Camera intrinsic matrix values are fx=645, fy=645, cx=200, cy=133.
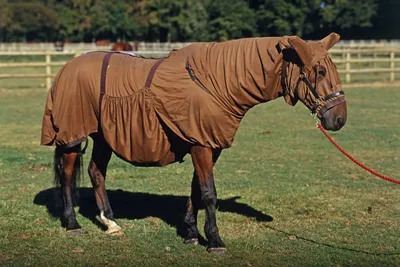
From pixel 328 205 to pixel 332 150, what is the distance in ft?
14.1

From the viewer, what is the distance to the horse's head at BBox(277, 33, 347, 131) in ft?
18.0

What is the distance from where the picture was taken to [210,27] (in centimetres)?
7400

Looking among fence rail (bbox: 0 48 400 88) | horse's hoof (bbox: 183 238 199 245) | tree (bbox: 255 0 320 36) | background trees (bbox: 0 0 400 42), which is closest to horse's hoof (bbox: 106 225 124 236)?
horse's hoof (bbox: 183 238 199 245)

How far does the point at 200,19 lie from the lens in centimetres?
7544

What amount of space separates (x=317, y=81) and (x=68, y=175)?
2.81 m

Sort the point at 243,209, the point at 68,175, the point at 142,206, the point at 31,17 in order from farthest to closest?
1. the point at 31,17
2. the point at 142,206
3. the point at 243,209
4. the point at 68,175

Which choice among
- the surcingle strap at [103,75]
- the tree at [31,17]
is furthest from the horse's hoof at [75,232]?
the tree at [31,17]

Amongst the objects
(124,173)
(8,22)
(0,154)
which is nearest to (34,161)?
(0,154)

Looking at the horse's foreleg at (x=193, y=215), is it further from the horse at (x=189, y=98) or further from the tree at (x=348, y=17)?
the tree at (x=348, y=17)

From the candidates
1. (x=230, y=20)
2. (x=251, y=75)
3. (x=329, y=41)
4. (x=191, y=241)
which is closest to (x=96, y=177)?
(x=191, y=241)

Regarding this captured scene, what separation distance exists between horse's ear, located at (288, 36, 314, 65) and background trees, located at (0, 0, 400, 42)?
66756mm

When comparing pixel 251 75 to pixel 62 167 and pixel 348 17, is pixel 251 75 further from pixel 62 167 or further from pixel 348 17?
pixel 348 17

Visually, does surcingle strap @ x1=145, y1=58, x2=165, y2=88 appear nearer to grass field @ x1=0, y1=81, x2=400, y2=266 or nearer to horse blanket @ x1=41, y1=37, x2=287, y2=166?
horse blanket @ x1=41, y1=37, x2=287, y2=166

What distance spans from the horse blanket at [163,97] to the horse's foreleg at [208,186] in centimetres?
12
